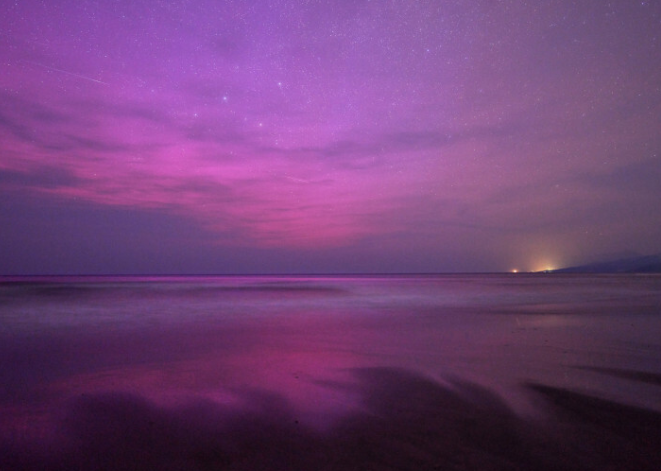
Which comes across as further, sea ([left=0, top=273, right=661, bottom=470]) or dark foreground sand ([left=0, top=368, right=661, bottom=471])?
sea ([left=0, top=273, right=661, bottom=470])

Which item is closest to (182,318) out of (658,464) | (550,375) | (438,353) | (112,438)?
(438,353)

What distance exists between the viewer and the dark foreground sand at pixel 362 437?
384cm

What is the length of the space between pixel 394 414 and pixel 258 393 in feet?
6.97

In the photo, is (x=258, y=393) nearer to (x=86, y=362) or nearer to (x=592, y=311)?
(x=86, y=362)

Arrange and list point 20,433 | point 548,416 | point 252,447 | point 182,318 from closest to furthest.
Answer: point 252,447
point 20,433
point 548,416
point 182,318

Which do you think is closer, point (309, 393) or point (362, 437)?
point (362, 437)

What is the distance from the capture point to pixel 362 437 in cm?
444

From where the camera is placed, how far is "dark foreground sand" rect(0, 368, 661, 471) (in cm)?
384

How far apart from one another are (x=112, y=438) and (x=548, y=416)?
5057 mm

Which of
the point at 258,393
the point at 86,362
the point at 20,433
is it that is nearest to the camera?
the point at 20,433

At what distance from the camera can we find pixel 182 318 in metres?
16.0

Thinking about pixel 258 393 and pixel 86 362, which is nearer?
pixel 258 393

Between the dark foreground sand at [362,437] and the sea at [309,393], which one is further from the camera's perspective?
the sea at [309,393]

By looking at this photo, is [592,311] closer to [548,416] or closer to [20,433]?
[548,416]
